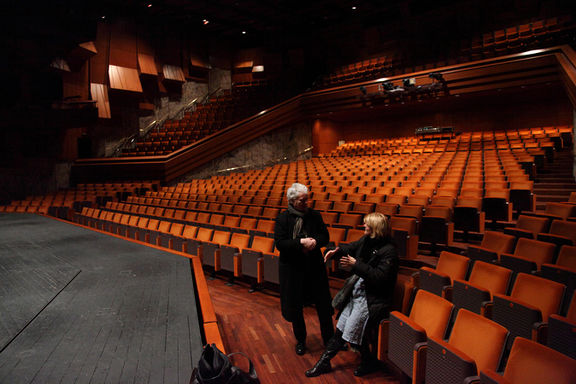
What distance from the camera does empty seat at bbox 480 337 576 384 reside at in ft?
1.45

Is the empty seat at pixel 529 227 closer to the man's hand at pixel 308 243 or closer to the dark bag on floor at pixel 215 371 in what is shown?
the man's hand at pixel 308 243

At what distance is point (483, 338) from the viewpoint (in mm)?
586

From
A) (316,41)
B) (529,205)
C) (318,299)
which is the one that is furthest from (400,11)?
(318,299)

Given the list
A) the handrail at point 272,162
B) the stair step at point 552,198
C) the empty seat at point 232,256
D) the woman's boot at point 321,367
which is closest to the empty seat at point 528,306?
the woman's boot at point 321,367

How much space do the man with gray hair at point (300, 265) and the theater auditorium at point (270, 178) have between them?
7 cm

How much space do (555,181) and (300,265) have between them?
2038 millimetres

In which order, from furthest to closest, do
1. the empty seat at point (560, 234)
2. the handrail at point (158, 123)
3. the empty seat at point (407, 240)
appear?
the handrail at point (158, 123) < the empty seat at point (407, 240) < the empty seat at point (560, 234)

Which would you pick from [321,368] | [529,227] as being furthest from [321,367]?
[529,227]

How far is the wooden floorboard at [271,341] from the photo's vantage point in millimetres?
770

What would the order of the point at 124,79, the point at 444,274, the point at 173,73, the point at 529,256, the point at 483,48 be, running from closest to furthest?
the point at 444,274
the point at 529,256
the point at 483,48
the point at 124,79
the point at 173,73

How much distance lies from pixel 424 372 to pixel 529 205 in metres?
1.43

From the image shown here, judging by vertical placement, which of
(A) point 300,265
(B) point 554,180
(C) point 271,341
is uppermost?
(B) point 554,180

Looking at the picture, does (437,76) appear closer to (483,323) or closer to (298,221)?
(298,221)

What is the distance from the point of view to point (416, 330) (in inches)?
24.5
